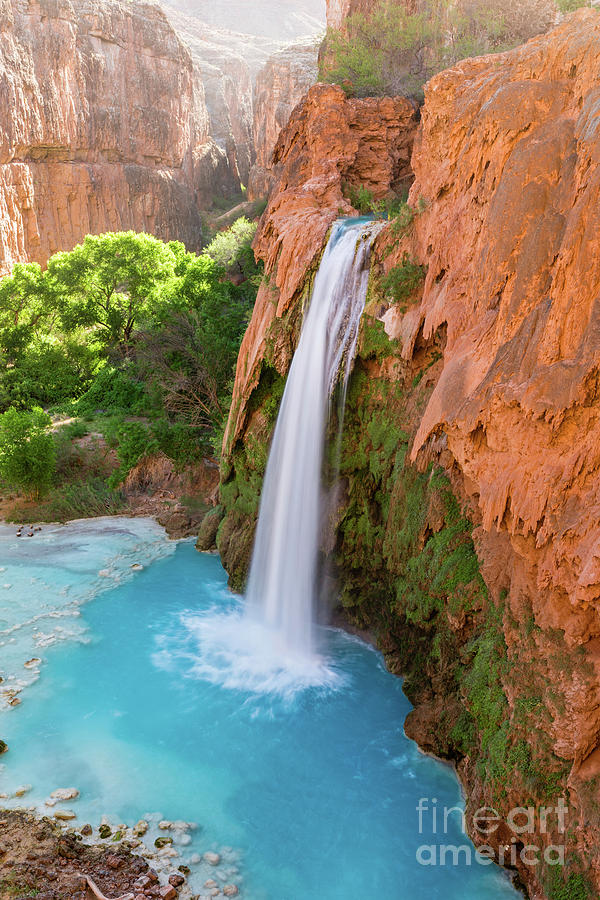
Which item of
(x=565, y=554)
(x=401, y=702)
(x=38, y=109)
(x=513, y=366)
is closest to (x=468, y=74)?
(x=513, y=366)

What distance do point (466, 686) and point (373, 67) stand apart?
22440mm

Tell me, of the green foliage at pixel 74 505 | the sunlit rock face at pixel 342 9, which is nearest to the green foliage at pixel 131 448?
the green foliage at pixel 74 505

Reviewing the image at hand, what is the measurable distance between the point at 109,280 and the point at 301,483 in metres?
19.0

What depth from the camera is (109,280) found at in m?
27.9

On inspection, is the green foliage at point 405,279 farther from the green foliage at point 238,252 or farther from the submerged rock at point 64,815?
the green foliage at point 238,252

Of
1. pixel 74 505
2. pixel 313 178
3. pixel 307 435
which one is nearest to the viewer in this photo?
pixel 307 435

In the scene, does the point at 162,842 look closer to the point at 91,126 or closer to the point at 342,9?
the point at 342,9

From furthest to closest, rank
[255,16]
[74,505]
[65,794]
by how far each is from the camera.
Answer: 1. [255,16]
2. [74,505]
3. [65,794]

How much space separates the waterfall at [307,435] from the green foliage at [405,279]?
120 centimetres

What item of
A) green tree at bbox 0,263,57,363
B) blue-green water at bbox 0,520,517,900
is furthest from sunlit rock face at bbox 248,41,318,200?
blue-green water at bbox 0,520,517,900

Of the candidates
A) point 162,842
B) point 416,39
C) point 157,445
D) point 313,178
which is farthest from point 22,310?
point 162,842

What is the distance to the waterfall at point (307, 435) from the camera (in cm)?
1259

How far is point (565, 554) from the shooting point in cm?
593

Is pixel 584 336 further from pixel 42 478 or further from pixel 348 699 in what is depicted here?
pixel 42 478
